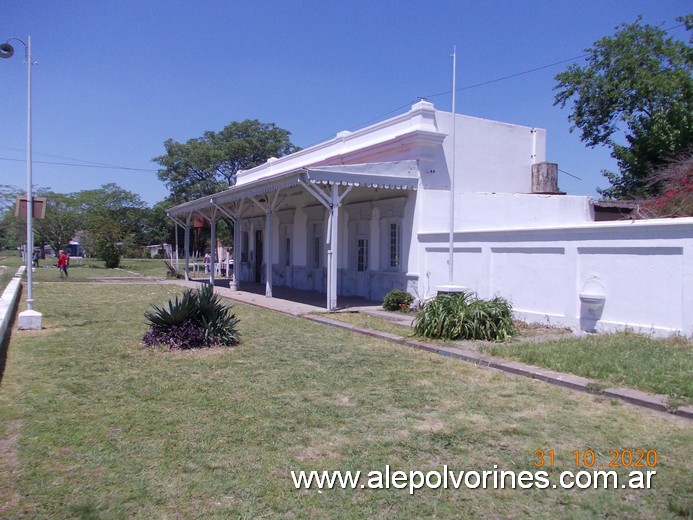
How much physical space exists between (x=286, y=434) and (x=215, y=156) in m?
46.7

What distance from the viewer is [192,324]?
919 centimetres

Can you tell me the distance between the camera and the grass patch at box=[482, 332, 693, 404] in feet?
20.4

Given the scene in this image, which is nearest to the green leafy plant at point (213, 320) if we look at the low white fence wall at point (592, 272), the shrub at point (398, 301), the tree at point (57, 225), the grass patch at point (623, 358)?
the grass patch at point (623, 358)

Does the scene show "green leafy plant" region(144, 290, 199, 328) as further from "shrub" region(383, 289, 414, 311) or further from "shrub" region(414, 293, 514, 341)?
"shrub" region(383, 289, 414, 311)

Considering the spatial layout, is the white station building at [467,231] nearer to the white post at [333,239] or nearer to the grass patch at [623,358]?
the white post at [333,239]

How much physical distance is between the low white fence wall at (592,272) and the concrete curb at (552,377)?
2946 mm

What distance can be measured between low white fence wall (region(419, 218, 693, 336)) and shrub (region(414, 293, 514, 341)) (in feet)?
4.65

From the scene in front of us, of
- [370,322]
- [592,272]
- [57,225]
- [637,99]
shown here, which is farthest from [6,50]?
[57,225]

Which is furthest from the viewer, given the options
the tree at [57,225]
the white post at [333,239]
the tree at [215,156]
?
the tree at [215,156]

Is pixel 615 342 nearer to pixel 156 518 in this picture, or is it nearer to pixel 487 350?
pixel 487 350

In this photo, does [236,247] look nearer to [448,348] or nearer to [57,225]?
[448,348]

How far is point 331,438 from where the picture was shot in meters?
4.80

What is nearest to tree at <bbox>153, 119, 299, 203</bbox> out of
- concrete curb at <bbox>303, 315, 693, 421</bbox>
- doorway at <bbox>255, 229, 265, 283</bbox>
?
doorway at <bbox>255, 229, 265, 283</bbox>

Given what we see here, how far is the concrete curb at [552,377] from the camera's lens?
5.59m
